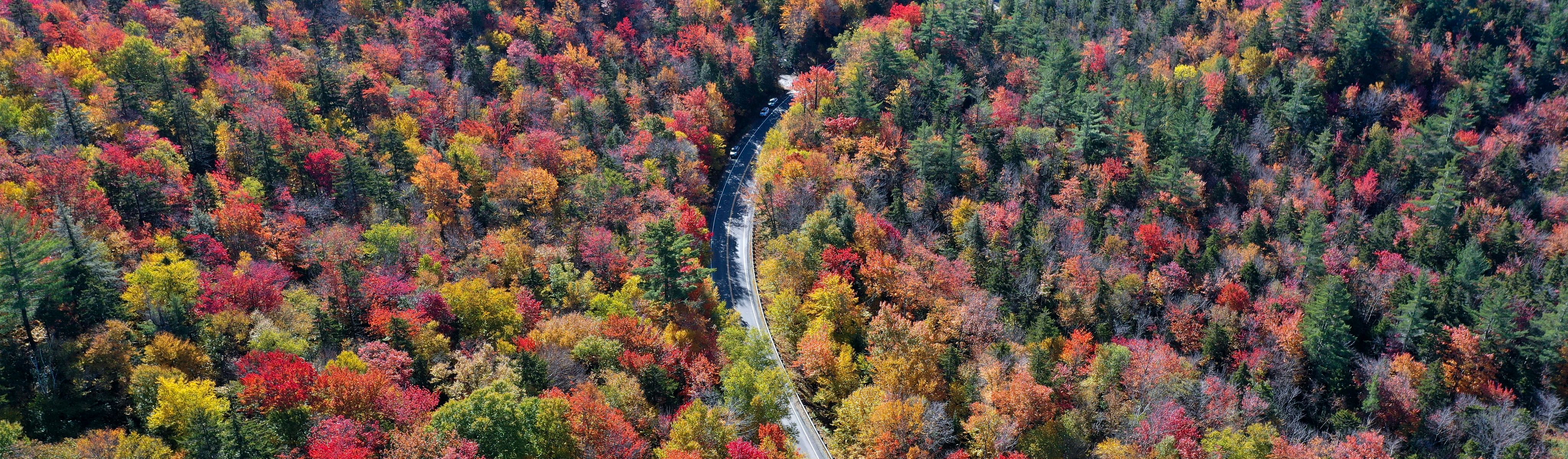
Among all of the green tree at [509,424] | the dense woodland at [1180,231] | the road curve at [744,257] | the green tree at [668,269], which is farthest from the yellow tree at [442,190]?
the green tree at [509,424]

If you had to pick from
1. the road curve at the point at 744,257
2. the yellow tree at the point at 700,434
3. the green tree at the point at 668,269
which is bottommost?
the road curve at the point at 744,257

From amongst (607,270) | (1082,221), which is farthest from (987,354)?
(607,270)

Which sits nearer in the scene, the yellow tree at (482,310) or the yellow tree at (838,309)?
the yellow tree at (482,310)

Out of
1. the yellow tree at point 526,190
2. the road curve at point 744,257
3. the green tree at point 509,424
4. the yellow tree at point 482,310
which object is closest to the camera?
the green tree at point 509,424

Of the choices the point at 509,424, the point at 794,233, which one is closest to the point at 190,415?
the point at 509,424

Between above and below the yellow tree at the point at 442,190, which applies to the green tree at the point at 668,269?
below

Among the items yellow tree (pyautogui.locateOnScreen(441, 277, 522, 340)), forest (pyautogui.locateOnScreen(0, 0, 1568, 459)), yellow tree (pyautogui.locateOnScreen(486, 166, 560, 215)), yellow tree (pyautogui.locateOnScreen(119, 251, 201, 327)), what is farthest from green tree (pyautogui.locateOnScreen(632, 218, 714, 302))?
yellow tree (pyautogui.locateOnScreen(119, 251, 201, 327))

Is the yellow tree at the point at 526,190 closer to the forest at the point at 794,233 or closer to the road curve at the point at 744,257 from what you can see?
the forest at the point at 794,233
